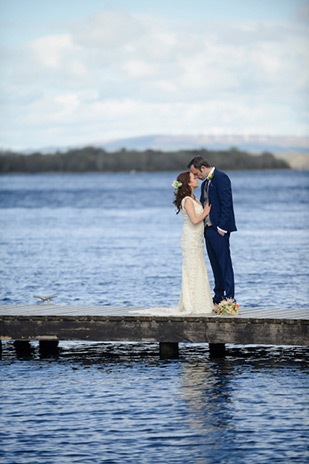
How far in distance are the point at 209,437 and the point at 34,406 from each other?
246cm

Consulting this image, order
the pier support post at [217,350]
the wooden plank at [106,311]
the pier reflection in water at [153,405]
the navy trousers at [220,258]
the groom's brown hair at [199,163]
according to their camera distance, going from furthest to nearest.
A: the pier support post at [217,350] < the wooden plank at [106,311] < the navy trousers at [220,258] < the groom's brown hair at [199,163] < the pier reflection in water at [153,405]

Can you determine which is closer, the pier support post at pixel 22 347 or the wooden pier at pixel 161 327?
the wooden pier at pixel 161 327

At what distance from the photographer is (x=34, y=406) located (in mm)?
10641

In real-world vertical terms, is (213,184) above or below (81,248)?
above

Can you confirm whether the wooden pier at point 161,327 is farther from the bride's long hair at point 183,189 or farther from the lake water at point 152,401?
the bride's long hair at point 183,189

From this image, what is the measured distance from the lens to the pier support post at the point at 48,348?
1353 centimetres

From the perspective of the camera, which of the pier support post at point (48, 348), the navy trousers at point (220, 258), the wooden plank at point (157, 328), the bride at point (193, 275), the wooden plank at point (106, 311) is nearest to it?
the wooden plank at point (157, 328)

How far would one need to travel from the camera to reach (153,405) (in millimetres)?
10617

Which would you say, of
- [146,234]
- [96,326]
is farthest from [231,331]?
[146,234]

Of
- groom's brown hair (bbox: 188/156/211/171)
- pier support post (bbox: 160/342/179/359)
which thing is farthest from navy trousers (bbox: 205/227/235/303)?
pier support post (bbox: 160/342/179/359)

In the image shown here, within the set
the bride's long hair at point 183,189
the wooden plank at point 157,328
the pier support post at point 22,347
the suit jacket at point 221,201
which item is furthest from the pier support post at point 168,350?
the pier support post at point 22,347

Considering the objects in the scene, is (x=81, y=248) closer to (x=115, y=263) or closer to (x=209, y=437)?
(x=115, y=263)

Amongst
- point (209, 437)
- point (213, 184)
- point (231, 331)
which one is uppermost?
point (213, 184)

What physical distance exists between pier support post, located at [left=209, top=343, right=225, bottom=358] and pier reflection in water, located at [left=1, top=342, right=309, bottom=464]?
4.8 inches
